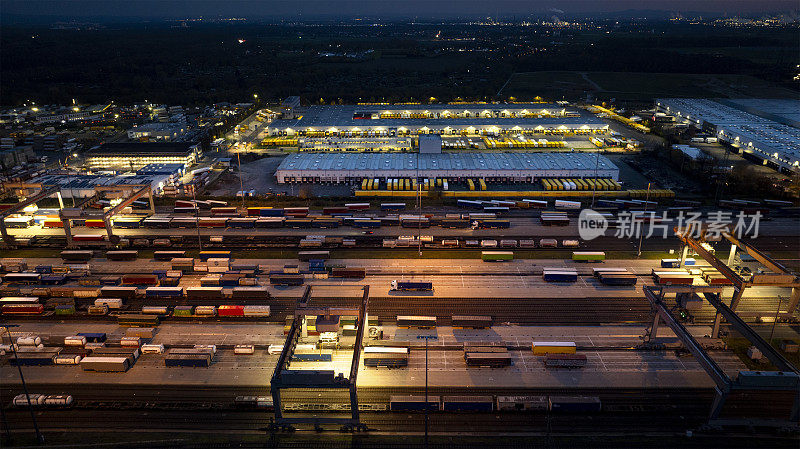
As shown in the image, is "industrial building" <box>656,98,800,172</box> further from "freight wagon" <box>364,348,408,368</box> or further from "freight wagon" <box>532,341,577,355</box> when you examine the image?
"freight wagon" <box>364,348,408,368</box>

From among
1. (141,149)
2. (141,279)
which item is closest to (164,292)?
(141,279)

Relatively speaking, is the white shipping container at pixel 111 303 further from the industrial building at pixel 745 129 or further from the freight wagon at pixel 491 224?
the industrial building at pixel 745 129

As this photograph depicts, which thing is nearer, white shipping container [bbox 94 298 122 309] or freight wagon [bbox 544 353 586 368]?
freight wagon [bbox 544 353 586 368]

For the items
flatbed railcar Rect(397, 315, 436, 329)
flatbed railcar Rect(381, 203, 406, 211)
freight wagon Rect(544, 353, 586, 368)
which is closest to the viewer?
freight wagon Rect(544, 353, 586, 368)

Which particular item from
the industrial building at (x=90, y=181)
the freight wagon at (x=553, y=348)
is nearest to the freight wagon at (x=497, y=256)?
the freight wagon at (x=553, y=348)

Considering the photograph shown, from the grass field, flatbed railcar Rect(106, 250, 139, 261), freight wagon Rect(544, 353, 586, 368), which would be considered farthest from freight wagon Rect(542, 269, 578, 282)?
the grass field
